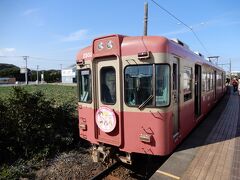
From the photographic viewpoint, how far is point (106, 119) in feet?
18.4

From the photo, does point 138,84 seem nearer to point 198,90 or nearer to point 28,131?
point 198,90

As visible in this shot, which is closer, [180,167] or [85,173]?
[180,167]

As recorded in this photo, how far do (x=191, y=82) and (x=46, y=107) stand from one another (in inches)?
214

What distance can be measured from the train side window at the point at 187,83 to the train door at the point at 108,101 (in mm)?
1941

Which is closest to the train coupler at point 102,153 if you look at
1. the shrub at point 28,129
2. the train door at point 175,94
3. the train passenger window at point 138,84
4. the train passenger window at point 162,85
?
the train passenger window at point 138,84

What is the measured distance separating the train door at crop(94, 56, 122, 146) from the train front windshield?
0.31m

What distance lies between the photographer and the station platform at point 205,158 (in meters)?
4.54

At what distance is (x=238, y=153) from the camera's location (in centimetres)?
567

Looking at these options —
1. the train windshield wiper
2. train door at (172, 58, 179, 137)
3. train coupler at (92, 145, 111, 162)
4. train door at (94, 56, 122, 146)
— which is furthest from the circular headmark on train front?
train door at (172, 58, 179, 137)

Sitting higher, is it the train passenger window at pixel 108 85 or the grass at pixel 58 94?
the train passenger window at pixel 108 85

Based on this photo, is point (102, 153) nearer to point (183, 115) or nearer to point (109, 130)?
point (109, 130)

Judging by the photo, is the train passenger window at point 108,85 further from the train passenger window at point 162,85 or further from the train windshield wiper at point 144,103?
the train passenger window at point 162,85

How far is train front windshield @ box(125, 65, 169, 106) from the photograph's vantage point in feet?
16.2

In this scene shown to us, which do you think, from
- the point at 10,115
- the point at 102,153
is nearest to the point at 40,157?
the point at 10,115
